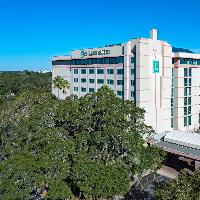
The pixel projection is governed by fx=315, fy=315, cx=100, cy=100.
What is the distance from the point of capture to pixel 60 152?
40.3 m

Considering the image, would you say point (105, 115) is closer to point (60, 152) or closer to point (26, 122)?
point (60, 152)

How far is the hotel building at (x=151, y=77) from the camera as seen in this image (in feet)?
249

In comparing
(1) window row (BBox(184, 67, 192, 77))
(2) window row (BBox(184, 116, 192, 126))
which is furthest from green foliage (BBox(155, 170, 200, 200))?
(2) window row (BBox(184, 116, 192, 126))

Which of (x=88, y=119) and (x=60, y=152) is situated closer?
(x=60, y=152)

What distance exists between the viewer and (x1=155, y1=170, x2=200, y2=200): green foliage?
29763mm

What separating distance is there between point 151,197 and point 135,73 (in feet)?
117

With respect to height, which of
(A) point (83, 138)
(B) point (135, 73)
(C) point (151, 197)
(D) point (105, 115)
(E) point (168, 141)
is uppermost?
(B) point (135, 73)

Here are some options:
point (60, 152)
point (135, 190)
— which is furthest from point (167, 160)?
point (60, 152)

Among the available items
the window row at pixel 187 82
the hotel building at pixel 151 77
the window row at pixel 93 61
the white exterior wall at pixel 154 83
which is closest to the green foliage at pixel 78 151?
the white exterior wall at pixel 154 83

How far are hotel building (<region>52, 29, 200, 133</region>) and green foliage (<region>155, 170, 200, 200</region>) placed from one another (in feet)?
140

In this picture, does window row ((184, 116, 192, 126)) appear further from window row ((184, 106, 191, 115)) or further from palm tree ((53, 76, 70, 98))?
palm tree ((53, 76, 70, 98))

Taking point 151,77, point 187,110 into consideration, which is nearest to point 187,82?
point 187,110

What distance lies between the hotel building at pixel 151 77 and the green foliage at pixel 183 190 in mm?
42561

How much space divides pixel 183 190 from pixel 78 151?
1712 cm
